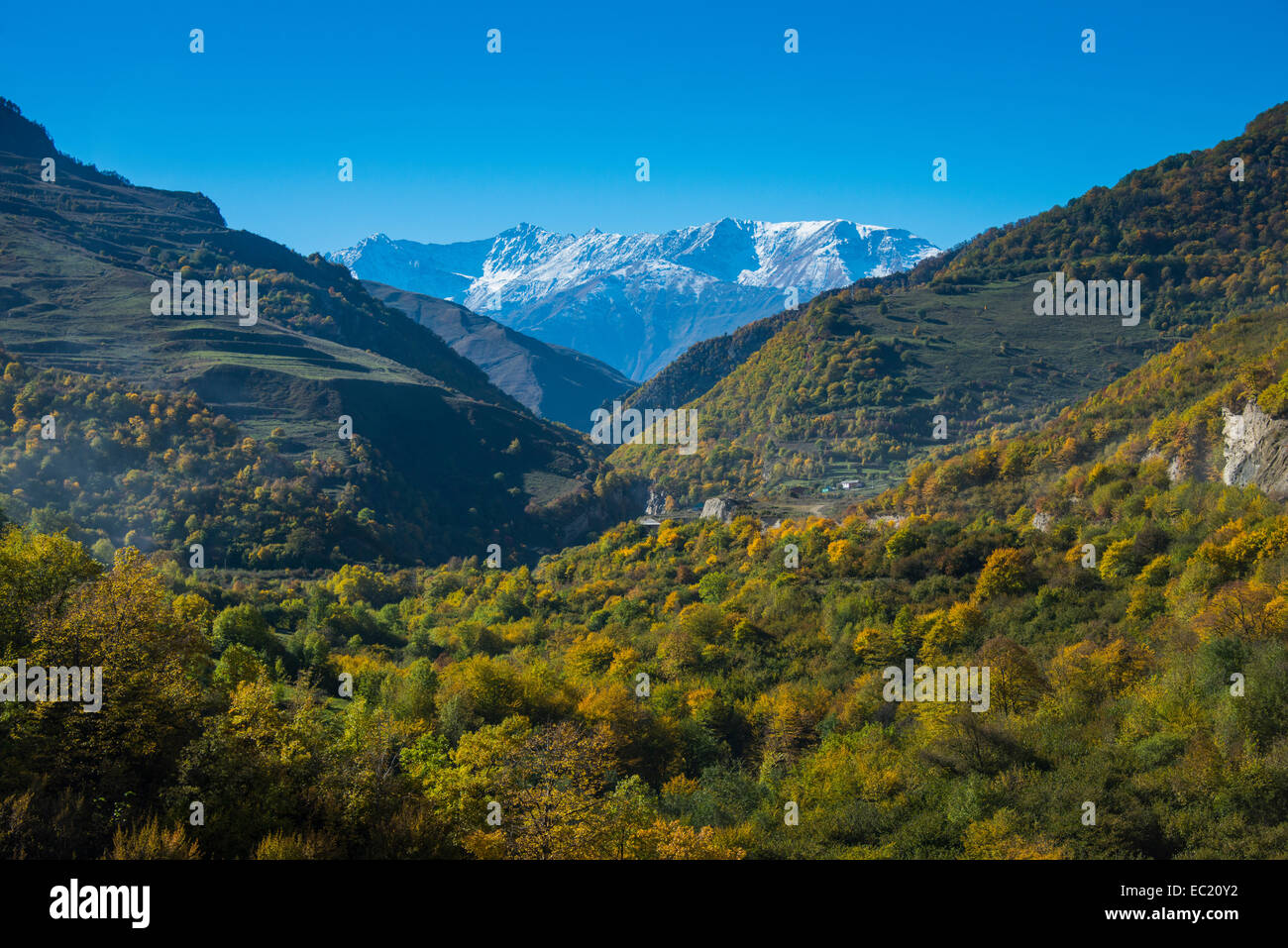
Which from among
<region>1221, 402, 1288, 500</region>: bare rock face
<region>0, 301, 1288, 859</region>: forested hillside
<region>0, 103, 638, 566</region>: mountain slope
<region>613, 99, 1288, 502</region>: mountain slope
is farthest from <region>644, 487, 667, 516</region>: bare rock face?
<region>1221, 402, 1288, 500</region>: bare rock face

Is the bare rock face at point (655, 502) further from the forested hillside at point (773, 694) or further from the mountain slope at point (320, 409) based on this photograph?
the forested hillside at point (773, 694)

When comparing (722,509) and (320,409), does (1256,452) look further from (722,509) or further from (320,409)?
(320,409)

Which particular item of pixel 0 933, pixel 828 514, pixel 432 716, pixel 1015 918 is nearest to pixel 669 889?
pixel 1015 918

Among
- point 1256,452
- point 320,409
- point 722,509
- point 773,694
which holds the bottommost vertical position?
point 773,694

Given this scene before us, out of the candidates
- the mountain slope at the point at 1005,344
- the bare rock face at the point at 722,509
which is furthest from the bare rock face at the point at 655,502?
the bare rock face at the point at 722,509

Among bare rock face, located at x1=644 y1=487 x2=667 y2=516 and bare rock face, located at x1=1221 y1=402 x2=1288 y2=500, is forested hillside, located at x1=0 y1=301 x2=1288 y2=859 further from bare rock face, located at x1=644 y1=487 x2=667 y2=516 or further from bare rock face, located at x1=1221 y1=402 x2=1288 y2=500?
bare rock face, located at x1=644 y1=487 x2=667 y2=516

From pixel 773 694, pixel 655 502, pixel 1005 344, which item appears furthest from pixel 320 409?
pixel 773 694
